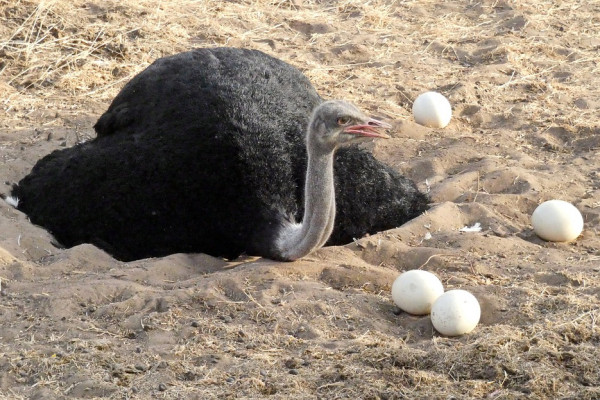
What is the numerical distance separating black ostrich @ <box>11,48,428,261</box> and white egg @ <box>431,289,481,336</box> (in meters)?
0.89

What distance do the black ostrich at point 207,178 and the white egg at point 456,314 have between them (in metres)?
0.89

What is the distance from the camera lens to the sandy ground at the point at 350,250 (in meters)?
4.22

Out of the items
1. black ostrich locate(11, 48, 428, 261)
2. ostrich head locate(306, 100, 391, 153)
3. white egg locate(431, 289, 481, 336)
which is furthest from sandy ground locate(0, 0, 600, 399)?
ostrich head locate(306, 100, 391, 153)

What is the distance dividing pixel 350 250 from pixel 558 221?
1.22 metres

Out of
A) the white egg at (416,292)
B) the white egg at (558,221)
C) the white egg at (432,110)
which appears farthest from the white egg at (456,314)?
the white egg at (432,110)

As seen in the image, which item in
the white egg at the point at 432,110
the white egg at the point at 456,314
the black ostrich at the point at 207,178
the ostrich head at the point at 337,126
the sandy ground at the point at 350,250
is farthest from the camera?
the white egg at the point at 432,110

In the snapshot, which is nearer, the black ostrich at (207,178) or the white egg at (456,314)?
the white egg at (456,314)

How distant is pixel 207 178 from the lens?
580cm

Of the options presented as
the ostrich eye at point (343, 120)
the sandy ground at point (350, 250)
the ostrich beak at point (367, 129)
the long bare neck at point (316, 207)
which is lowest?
the sandy ground at point (350, 250)

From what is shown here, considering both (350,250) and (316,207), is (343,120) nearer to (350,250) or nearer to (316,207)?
(316,207)

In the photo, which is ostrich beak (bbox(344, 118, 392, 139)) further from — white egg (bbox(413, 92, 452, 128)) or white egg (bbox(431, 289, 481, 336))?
white egg (bbox(413, 92, 452, 128))

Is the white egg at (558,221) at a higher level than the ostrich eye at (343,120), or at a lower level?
lower

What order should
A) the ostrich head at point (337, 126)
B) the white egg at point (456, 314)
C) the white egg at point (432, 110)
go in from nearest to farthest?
the white egg at point (456, 314) → the ostrich head at point (337, 126) → the white egg at point (432, 110)

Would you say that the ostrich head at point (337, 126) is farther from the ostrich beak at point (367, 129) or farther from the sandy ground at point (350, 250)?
the sandy ground at point (350, 250)
